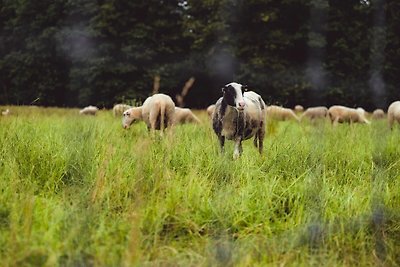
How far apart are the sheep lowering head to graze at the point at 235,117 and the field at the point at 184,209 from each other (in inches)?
38.5

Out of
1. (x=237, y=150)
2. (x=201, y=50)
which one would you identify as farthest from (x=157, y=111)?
(x=201, y=50)

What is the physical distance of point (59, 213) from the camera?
3.44 m

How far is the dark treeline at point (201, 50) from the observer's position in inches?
852

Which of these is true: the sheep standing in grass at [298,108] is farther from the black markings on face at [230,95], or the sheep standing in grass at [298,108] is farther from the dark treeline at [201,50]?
the black markings on face at [230,95]

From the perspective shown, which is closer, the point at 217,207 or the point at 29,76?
the point at 217,207

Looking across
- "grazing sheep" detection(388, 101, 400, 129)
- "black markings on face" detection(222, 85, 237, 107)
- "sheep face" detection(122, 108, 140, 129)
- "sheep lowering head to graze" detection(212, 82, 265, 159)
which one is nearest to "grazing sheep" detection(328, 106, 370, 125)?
"grazing sheep" detection(388, 101, 400, 129)

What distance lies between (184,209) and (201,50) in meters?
19.2

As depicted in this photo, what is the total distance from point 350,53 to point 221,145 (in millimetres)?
17836

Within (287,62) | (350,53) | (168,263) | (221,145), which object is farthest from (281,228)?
(350,53)

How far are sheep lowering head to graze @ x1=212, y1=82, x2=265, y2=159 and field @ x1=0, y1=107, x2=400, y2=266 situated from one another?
38.5 inches

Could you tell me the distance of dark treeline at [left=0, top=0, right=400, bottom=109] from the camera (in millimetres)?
21641

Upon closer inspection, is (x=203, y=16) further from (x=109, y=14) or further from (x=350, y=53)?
(x=350, y=53)

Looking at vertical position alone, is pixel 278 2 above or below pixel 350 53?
above

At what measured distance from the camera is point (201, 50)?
22.6 m
